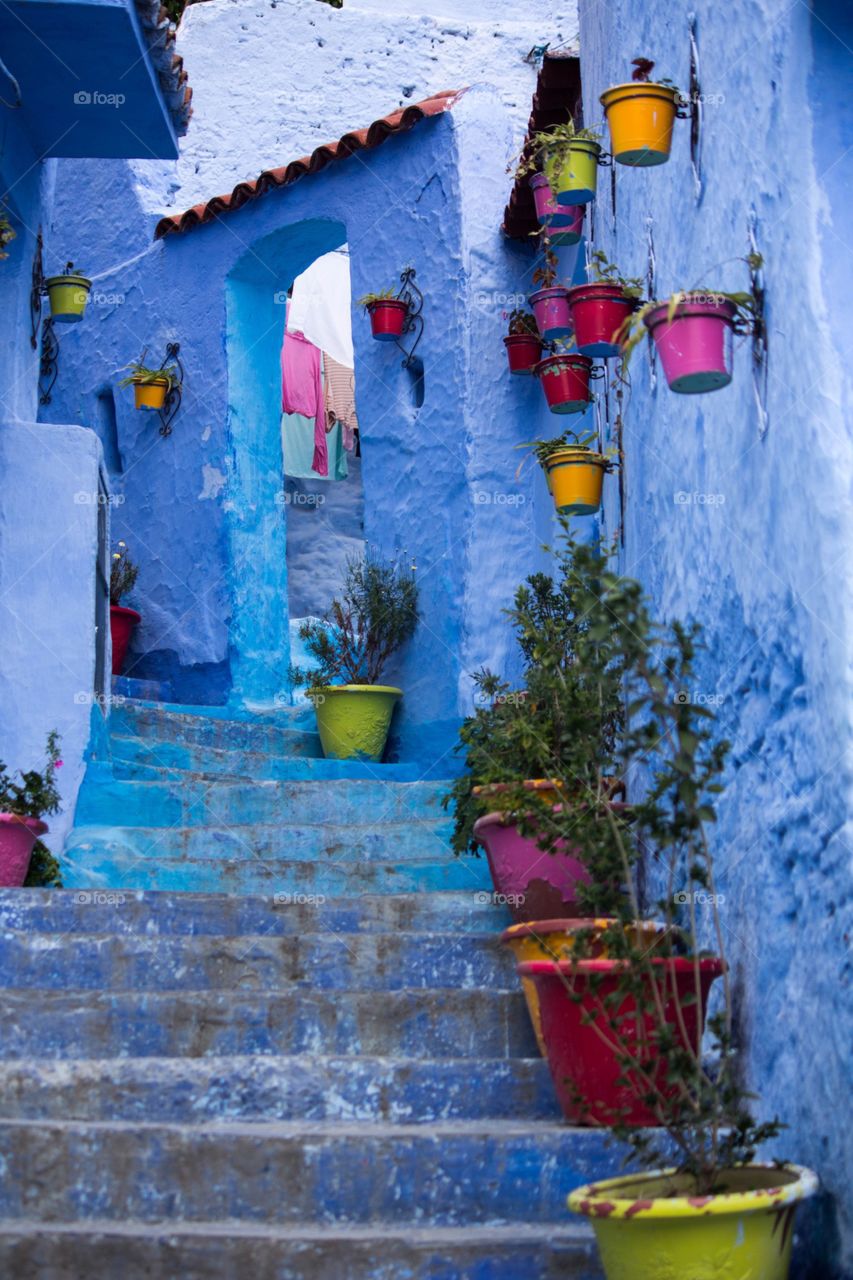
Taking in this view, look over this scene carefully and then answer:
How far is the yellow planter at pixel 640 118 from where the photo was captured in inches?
173

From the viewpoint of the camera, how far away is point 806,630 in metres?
3.48

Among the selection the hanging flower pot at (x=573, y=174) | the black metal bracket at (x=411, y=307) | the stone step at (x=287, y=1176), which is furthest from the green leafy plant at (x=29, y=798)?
the black metal bracket at (x=411, y=307)

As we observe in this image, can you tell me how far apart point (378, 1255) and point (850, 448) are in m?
1.96

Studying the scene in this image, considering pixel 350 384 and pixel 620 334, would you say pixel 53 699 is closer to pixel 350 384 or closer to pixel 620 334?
pixel 620 334

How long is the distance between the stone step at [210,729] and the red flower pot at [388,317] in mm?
2126

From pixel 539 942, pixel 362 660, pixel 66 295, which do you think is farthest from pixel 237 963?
pixel 66 295

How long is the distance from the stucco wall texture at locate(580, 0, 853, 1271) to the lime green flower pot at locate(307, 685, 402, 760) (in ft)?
12.3

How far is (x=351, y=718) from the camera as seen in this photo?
819cm

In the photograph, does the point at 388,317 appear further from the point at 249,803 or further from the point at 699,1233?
the point at 699,1233

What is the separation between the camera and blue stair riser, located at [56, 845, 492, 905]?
5.87 meters

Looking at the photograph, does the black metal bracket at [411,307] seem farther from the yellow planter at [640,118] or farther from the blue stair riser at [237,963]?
the blue stair riser at [237,963]

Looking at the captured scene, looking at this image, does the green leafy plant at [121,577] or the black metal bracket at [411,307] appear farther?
the green leafy plant at [121,577]

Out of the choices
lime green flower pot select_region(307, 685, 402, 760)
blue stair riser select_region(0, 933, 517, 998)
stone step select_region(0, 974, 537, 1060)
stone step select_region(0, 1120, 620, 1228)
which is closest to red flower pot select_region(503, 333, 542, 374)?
lime green flower pot select_region(307, 685, 402, 760)

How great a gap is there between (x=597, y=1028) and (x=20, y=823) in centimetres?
268
